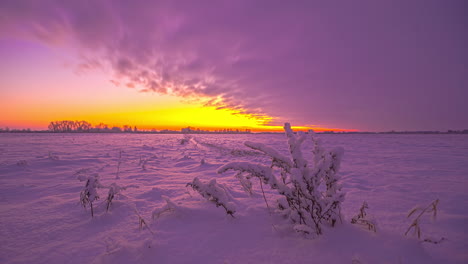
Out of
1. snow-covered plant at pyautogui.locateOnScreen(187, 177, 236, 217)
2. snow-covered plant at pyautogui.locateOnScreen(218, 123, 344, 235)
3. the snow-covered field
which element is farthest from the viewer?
snow-covered plant at pyautogui.locateOnScreen(187, 177, 236, 217)

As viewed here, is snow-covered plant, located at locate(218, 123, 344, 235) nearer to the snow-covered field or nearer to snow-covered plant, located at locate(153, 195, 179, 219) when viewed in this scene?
the snow-covered field

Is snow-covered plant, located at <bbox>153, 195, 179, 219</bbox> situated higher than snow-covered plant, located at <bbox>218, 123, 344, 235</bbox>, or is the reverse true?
snow-covered plant, located at <bbox>218, 123, 344, 235</bbox>

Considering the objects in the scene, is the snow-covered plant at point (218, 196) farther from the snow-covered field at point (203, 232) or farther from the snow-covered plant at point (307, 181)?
the snow-covered plant at point (307, 181)

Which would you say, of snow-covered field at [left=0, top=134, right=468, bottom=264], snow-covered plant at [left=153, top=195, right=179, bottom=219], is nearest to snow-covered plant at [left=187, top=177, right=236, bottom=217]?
snow-covered field at [left=0, top=134, right=468, bottom=264]

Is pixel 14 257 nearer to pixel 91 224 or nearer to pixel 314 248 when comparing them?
pixel 91 224

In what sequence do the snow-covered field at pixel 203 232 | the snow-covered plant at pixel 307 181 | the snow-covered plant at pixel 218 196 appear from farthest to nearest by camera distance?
the snow-covered plant at pixel 218 196, the snow-covered plant at pixel 307 181, the snow-covered field at pixel 203 232

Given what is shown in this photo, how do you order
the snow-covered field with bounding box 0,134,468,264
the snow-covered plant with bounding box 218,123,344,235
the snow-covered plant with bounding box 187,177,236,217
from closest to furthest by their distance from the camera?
the snow-covered field with bounding box 0,134,468,264
the snow-covered plant with bounding box 218,123,344,235
the snow-covered plant with bounding box 187,177,236,217

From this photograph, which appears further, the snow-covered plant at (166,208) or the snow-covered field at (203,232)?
the snow-covered plant at (166,208)

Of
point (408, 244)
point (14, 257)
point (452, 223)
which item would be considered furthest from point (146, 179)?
point (452, 223)

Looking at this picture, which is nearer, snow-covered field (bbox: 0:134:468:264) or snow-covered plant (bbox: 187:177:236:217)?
snow-covered field (bbox: 0:134:468:264)

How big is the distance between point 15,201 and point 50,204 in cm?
58

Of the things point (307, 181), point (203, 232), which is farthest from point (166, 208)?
point (307, 181)

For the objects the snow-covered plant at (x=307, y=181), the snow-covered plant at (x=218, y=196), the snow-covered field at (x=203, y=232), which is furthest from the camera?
the snow-covered plant at (x=218, y=196)

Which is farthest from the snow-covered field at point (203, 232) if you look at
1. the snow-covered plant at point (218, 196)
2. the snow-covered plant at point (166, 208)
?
the snow-covered plant at point (218, 196)
